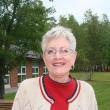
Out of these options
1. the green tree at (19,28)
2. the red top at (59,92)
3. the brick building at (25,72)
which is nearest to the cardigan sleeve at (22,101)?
the red top at (59,92)

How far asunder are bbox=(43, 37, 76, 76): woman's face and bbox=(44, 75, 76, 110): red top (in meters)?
0.08

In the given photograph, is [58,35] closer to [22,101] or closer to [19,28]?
[22,101]

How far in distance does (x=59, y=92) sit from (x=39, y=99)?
152 mm

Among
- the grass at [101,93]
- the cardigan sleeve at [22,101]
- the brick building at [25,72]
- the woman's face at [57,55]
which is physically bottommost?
the grass at [101,93]

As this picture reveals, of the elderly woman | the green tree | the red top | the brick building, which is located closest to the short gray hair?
the elderly woman

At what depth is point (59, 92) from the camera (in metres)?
2.90

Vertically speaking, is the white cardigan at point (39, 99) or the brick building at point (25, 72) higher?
the white cardigan at point (39, 99)

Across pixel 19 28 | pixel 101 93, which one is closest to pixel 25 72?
pixel 101 93

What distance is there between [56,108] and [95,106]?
0.32 meters

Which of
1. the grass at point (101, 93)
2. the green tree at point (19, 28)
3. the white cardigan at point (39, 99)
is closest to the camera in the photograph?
the white cardigan at point (39, 99)

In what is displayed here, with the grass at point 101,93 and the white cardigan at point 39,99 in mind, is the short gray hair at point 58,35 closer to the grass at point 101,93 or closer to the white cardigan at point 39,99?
the white cardigan at point 39,99

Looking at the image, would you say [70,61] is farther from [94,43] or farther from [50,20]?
[94,43]

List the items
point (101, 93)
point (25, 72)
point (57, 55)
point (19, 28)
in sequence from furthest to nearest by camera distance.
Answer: point (25, 72), point (101, 93), point (19, 28), point (57, 55)

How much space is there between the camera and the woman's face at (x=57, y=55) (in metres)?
2.88
